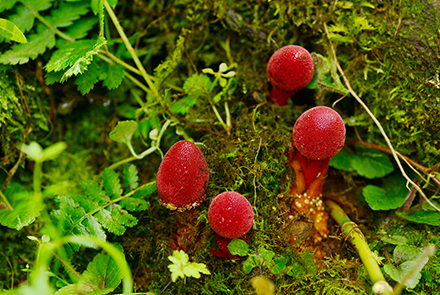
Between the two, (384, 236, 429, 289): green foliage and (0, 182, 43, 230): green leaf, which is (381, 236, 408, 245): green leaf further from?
(0, 182, 43, 230): green leaf

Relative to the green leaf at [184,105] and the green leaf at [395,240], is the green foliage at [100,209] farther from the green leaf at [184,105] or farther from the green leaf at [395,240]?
the green leaf at [395,240]

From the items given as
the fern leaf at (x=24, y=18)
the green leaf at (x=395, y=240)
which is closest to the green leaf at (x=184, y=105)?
the fern leaf at (x=24, y=18)

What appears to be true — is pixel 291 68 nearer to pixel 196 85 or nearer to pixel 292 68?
pixel 292 68

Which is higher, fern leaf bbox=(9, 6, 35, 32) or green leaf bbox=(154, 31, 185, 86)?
fern leaf bbox=(9, 6, 35, 32)

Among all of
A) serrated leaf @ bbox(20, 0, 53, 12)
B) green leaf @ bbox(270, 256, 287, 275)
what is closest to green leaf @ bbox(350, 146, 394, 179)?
green leaf @ bbox(270, 256, 287, 275)

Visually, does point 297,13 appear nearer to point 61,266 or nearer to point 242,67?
point 242,67

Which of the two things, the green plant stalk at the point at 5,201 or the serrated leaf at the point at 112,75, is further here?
the serrated leaf at the point at 112,75
